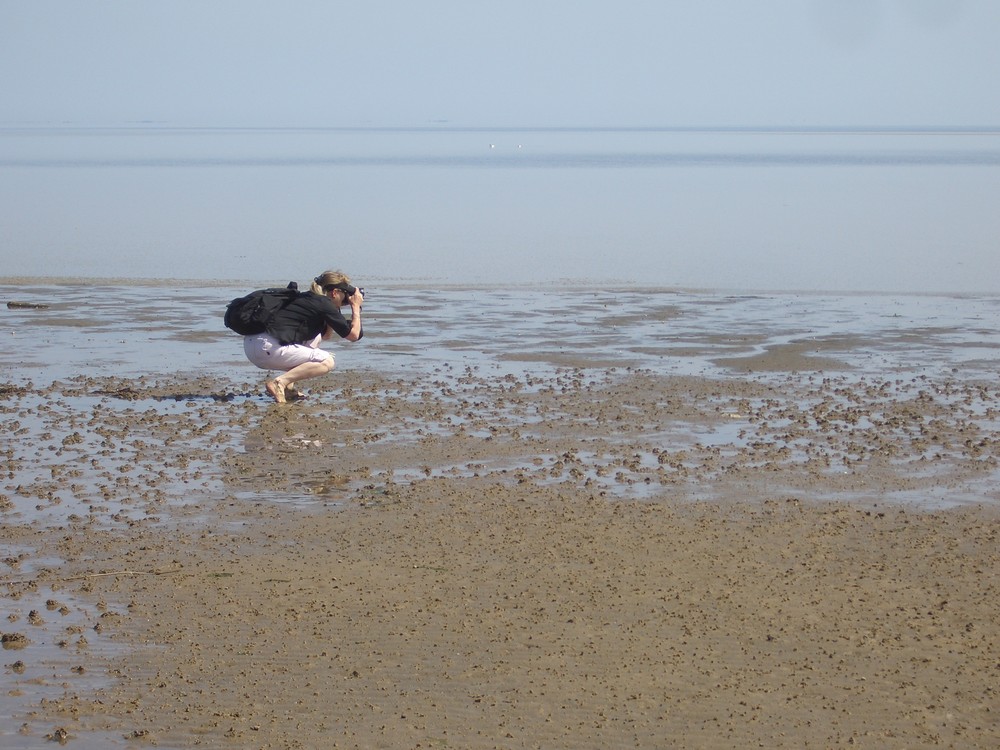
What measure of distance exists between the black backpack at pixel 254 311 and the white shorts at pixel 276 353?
97 millimetres

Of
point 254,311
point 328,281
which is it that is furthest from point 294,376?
Answer: point 328,281

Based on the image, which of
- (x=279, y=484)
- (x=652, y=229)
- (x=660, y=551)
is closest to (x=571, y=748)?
(x=660, y=551)

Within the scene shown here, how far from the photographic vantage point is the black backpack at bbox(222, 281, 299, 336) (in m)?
11.7

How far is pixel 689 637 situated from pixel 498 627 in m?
0.84

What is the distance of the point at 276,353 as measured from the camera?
38.7 feet

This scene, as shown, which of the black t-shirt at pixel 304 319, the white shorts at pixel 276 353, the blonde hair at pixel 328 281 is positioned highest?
the blonde hair at pixel 328 281

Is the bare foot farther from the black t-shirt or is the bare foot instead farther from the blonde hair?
the blonde hair

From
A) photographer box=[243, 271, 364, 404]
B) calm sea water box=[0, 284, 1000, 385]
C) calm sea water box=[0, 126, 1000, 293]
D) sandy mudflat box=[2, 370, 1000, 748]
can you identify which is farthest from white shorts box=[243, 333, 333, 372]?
calm sea water box=[0, 126, 1000, 293]

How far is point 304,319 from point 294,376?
51 centimetres

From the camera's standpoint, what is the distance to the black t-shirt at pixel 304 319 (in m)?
11.8

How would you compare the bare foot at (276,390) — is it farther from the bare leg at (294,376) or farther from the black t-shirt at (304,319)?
the black t-shirt at (304,319)

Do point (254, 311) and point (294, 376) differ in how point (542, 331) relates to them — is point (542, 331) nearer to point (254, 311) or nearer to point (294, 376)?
point (294, 376)

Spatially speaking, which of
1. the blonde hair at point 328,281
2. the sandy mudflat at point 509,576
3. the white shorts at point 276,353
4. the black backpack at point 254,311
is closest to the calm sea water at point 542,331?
the white shorts at point 276,353

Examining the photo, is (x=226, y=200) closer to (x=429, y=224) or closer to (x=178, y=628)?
(x=429, y=224)
